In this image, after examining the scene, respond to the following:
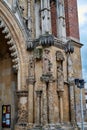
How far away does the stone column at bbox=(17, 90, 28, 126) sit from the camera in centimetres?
1034

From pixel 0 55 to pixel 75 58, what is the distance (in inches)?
162

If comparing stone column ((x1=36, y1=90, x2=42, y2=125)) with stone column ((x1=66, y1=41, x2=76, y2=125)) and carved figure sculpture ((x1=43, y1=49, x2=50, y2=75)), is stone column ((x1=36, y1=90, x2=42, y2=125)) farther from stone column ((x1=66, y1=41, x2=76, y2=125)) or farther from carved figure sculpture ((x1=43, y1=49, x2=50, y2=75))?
stone column ((x1=66, y1=41, x2=76, y2=125))

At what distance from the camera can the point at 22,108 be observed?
10.5 meters

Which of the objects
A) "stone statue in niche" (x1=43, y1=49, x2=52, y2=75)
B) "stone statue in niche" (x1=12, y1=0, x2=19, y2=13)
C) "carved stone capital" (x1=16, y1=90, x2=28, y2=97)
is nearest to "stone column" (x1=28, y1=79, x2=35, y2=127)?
"carved stone capital" (x1=16, y1=90, x2=28, y2=97)

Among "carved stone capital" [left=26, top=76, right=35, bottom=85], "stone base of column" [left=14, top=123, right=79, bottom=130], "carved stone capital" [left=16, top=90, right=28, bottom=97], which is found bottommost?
"stone base of column" [left=14, top=123, right=79, bottom=130]

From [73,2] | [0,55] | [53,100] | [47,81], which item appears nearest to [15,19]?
[0,55]

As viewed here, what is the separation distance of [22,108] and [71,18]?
670cm

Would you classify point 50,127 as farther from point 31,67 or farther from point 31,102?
point 31,67

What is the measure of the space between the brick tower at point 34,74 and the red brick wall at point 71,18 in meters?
2.05

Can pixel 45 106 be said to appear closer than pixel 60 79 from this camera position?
Yes

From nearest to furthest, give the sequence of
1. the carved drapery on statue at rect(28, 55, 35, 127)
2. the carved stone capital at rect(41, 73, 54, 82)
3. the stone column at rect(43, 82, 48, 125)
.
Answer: the stone column at rect(43, 82, 48, 125), the carved stone capital at rect(41, 73, 54, 82), the carved drapery on statue at rect(28, 55, 35, 127)

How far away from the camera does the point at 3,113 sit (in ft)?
38.1

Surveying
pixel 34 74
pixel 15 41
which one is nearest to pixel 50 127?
pixel 34 74

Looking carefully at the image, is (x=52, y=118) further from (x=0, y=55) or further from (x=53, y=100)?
(x=0, y=55)
